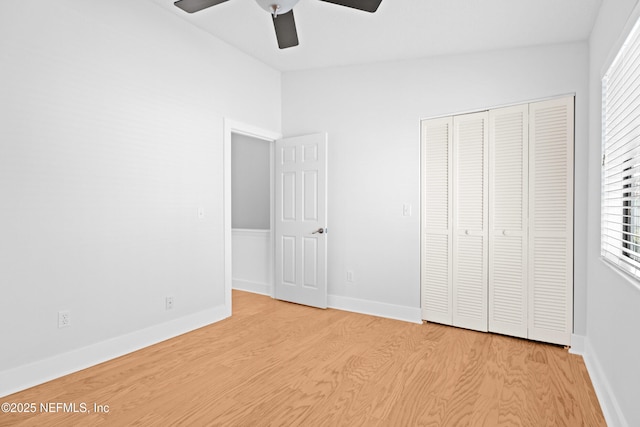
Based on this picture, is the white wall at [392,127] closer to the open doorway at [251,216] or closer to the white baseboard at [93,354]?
the open doorway at [251,216]

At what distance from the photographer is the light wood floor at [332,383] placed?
6.44 ft

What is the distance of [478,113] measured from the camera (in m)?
3.35

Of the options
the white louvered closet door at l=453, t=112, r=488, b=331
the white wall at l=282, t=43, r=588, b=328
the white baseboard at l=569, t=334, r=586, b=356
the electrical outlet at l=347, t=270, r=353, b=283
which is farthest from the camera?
the electrical outlet at l=347, t=270, r=353, b=283

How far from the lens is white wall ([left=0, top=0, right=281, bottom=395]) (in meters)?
2.22

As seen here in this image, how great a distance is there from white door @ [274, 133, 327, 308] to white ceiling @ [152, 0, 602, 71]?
1.05 metres

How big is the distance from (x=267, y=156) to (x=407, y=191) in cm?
231

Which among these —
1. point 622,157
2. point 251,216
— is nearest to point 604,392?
point 622,157

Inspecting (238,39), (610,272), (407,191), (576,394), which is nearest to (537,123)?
(407,191)

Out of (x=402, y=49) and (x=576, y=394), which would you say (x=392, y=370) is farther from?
(x=402, y=49)

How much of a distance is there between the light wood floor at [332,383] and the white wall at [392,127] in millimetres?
731

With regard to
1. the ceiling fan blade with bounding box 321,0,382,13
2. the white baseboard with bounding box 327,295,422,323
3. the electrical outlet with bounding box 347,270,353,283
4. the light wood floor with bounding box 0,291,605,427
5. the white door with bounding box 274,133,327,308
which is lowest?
the light wood floor with bounding box 0,291,605,427

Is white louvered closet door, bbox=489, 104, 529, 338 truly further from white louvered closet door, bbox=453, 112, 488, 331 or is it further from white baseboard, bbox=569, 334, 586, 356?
white baseboard, bbox=569, 334, 586, 356

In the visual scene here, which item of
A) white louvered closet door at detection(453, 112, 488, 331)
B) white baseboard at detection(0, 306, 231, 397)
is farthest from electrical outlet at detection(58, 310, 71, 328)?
white louvered closet door at detection(453, 112, 488, 331)

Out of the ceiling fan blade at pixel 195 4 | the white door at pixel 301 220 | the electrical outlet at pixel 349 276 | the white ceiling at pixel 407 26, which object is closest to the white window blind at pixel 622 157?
the white ceiling at pixel 407 26
